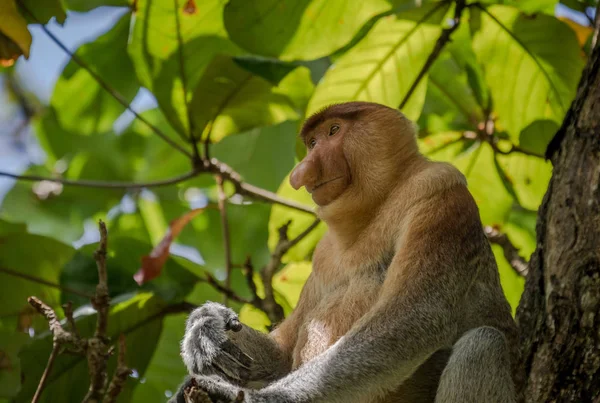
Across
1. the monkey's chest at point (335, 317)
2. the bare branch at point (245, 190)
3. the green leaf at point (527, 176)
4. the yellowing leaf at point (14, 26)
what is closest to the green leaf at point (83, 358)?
the bare branch at point (245, 190)

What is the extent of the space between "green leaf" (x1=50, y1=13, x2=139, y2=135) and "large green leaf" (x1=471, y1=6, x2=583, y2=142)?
2483 mm

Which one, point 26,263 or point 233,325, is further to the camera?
point 26,263

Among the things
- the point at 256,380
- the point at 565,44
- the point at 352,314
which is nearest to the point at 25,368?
the point at 256,380

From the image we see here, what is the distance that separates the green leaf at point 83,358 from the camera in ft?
15.8

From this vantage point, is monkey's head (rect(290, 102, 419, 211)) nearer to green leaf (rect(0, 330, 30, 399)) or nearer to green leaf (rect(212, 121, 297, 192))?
green leaf (rect(212, 121, 297, 192))

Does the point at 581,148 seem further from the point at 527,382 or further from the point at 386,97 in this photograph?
the point at 386,97

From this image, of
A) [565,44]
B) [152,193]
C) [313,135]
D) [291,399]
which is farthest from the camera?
[152,193]

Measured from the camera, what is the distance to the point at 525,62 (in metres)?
5.22

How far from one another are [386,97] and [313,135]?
0.90 metres

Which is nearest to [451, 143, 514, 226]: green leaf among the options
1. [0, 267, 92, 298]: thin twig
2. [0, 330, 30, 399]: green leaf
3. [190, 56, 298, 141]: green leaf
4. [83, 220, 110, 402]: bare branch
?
[190, 56, 298, 141]: green leaf

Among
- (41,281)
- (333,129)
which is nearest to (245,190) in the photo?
(333,129)

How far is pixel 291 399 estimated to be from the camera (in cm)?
348

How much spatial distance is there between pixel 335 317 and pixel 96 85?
3106 mm

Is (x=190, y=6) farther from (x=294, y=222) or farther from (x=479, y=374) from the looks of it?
→ (x=479, y=374)
